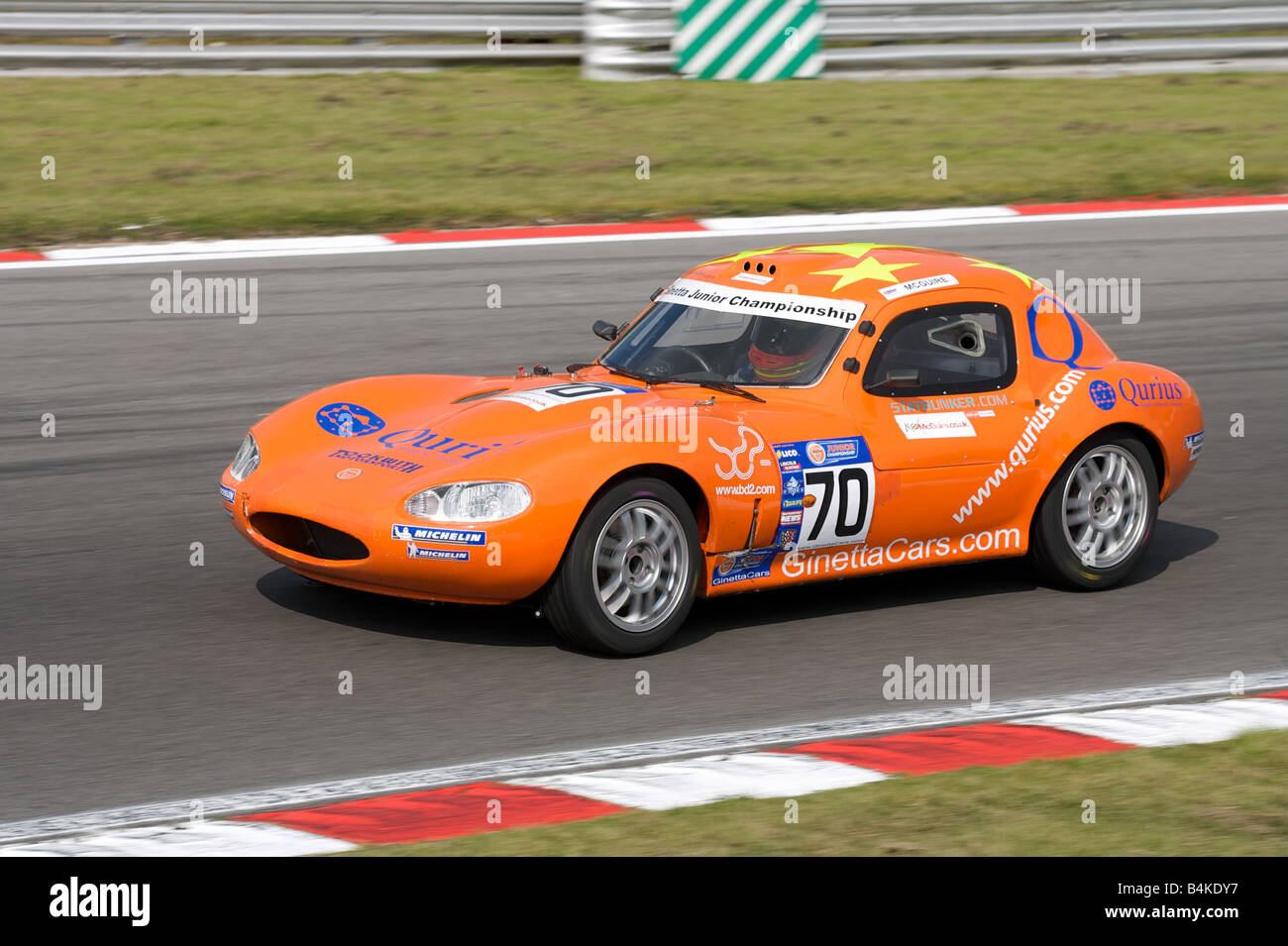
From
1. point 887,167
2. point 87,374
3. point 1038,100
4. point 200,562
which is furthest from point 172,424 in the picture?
point 1038,100

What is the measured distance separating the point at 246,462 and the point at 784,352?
7.17 ft

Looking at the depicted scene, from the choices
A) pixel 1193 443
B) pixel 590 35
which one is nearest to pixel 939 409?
pixel 1193 443

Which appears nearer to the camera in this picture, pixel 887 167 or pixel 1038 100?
pixel 887 167

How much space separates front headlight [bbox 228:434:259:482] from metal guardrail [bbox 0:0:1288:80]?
10333 millimetres

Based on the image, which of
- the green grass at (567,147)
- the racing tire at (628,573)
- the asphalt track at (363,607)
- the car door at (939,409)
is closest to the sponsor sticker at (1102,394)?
the car door at (939,409)

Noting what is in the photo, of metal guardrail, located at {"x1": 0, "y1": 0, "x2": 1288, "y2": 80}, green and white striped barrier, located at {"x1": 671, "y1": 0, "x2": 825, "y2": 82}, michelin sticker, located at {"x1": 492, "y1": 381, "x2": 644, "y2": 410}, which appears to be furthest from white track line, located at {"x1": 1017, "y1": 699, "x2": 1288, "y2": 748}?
green and white striped barrier, located at {"x1": 671, "y1": 0, "x2": 825, "y2": 82}

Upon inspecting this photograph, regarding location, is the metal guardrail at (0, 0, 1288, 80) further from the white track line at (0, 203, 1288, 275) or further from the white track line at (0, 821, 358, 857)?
the white track line at (0, 821, 358, 857)

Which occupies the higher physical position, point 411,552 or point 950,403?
point 950,403

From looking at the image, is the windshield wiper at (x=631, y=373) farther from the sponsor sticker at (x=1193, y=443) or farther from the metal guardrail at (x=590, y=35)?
the metal guardrail at (x=590, y=35)

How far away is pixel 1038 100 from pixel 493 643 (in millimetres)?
12722

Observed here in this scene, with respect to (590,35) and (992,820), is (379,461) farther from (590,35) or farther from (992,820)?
(590,35)

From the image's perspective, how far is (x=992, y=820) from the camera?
4891mm

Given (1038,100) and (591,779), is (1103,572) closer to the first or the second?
(591,779)

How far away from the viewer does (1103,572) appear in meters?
7.52
